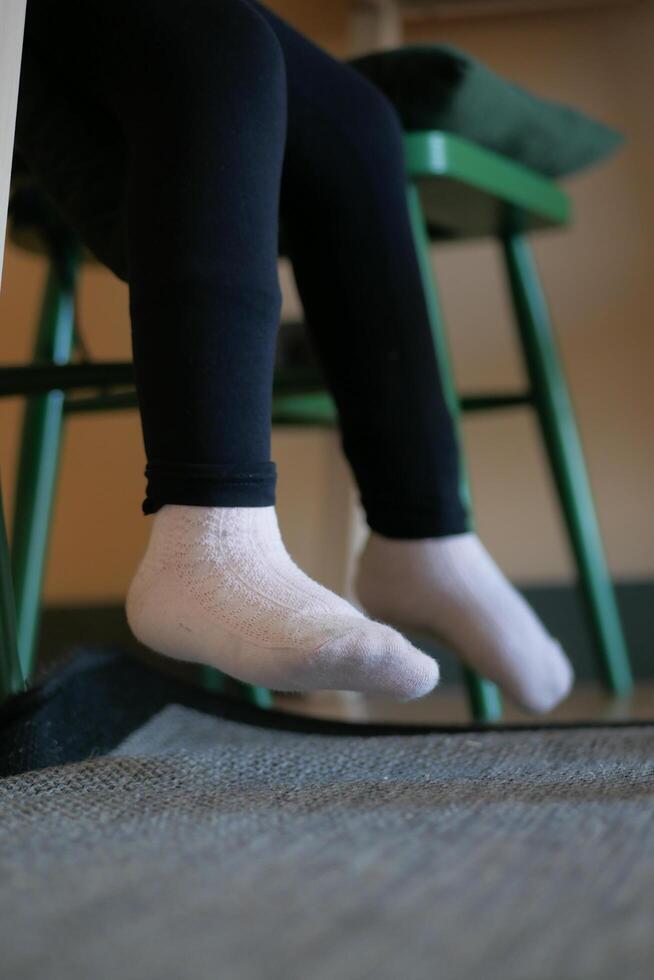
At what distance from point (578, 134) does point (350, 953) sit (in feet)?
3.12

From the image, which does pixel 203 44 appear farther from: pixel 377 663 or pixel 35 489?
pixel 35 489

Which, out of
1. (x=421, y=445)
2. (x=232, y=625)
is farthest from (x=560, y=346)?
(x=232, y=625)

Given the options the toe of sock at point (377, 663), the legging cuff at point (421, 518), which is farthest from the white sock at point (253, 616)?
the legging cuff at point (421, 518)

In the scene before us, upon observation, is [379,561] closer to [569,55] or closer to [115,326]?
[115,326]

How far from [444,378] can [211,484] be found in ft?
1.45

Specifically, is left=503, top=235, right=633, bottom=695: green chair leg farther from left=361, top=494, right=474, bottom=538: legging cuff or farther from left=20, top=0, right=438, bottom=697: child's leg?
left=20, top=0, right=438, bottom=697: child's leg

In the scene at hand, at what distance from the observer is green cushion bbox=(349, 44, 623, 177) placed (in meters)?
0.87

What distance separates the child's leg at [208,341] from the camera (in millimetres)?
475

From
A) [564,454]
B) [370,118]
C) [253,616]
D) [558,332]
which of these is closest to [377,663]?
[253,616]

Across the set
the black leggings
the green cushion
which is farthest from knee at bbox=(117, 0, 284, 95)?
the green cushion

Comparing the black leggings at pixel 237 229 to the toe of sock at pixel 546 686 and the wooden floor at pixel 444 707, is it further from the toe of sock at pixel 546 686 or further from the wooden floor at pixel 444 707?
the wooden floor at pixel 444 707

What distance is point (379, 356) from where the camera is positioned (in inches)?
26.5

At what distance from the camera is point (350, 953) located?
0.68ft

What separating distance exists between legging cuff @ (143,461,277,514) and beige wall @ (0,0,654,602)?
2.92 ft
